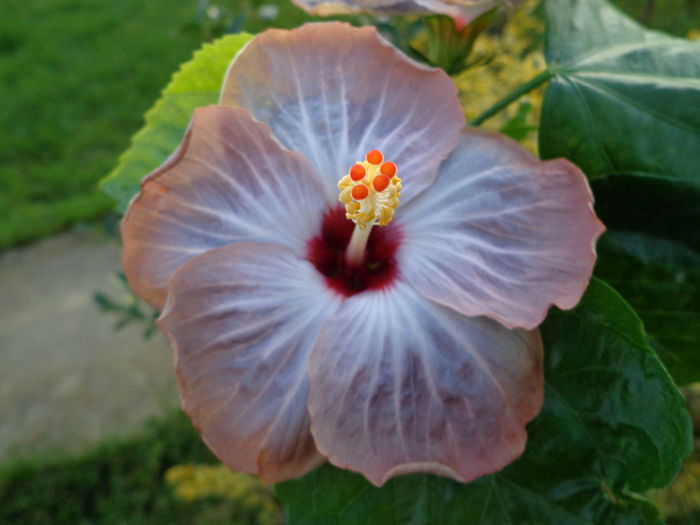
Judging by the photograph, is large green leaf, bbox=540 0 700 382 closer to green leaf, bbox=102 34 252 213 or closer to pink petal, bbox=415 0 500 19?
pink petal, bbox=415 0 500 19

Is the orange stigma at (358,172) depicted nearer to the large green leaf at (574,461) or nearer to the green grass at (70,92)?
the large green leaf at (574,461)

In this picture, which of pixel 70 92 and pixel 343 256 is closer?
pixel 343 256

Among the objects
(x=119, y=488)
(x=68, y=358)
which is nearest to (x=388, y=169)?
(x=119, y=488)

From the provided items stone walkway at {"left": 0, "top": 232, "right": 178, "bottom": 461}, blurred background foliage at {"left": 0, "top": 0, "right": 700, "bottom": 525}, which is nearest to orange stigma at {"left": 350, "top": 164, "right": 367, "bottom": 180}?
blurred background foliage at {"left": 0, "top": 0, "right": 700, "bottom": 525}

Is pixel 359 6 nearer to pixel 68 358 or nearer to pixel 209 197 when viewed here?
pixel 209 197

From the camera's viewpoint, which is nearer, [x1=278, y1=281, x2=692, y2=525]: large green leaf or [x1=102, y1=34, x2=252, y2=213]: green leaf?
[x1=278, y1=281, x2=692, y2=525]: large green leaf

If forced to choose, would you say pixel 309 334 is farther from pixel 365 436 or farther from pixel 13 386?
pixel 13 386
